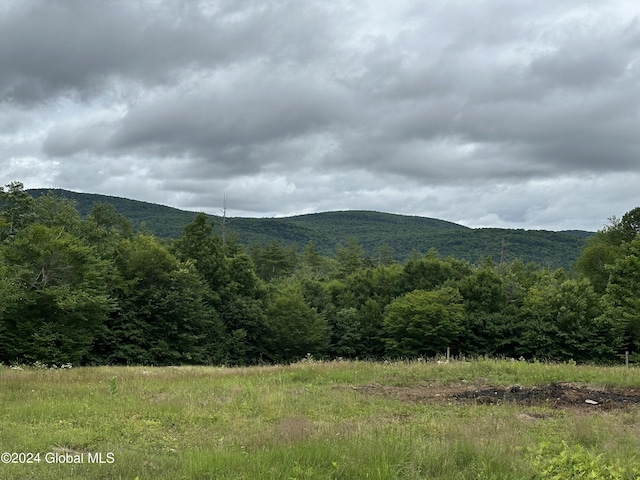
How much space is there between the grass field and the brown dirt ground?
117 mm

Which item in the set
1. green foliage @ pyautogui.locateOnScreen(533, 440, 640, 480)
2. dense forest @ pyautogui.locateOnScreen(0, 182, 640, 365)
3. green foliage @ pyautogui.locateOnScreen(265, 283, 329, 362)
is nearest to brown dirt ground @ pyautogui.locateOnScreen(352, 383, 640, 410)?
green foliage @ pyautogui.locateOnScreen(533, 440, 640, 480)

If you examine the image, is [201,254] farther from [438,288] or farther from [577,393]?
[577,393]

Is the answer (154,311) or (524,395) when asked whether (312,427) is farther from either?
(154,311)

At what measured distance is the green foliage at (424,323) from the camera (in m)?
51.2

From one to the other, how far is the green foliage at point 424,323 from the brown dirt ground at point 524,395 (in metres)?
37.5

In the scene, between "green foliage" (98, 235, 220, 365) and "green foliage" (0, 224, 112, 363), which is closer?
"green foliage" (0, 224, 112, 363)

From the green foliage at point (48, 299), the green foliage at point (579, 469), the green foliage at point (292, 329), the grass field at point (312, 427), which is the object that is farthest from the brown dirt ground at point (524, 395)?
the green foliage at point (292, 329)

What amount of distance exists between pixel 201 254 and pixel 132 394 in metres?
40.7

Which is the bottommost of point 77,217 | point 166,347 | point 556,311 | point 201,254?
point 166,347

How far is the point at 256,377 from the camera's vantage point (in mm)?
15438

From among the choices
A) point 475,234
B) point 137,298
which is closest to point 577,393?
point 137,298

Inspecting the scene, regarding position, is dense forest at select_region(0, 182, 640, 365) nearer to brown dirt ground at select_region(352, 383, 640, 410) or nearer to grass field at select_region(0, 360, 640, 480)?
grass field at select_region(0, 360, 640, 480)

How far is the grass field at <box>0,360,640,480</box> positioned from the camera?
559cm

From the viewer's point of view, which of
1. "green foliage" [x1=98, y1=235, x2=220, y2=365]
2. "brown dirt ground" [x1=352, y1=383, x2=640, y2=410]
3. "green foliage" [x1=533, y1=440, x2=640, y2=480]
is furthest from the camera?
"green foliage" [x1=98, y1=235, x2=220, y2=365]
